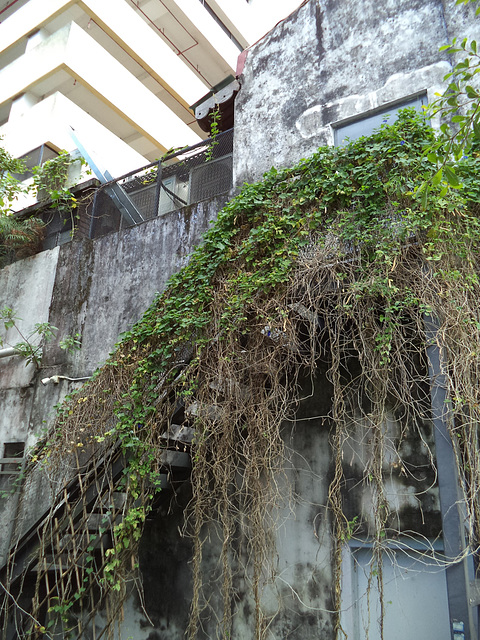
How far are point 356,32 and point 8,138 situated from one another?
13.3 m

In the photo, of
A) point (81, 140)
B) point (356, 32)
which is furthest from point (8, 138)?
point (356, 32)

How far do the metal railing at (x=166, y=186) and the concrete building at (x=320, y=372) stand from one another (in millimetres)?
364

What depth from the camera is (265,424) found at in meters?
5.39

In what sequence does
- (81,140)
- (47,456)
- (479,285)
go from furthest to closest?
(81,140) → (47,456) → (479,285)

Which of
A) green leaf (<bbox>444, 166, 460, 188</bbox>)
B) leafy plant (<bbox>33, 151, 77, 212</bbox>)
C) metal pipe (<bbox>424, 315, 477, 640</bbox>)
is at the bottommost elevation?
metal pipe (<bbox>424, 315, 477, 640</bbox>)

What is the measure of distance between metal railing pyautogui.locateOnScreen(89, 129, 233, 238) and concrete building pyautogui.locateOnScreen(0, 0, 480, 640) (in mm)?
364

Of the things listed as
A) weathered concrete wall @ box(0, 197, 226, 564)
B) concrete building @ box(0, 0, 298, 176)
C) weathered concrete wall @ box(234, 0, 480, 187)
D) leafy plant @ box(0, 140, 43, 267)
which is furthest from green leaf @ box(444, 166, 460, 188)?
concrete building @ box(0, 0, 298, 176)

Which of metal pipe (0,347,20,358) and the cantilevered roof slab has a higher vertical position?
the cantilevered roof slab

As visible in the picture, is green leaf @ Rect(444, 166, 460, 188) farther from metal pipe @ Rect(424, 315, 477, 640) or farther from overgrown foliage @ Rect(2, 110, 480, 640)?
metal pipe @ Rect(424, 315, 477, 640)

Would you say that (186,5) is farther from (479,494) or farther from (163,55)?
(479,494)

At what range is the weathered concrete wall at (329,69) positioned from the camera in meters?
6.70

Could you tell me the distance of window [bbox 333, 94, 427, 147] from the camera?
22.2 feet

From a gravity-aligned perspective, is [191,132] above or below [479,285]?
above

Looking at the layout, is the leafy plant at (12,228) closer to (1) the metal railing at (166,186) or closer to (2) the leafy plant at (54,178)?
(2) the leafy plant at (54,178)
